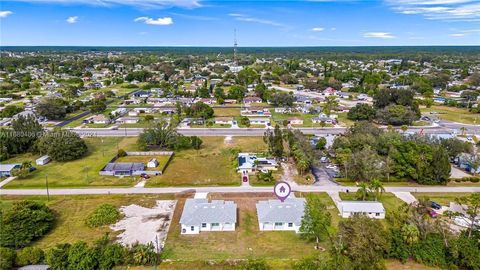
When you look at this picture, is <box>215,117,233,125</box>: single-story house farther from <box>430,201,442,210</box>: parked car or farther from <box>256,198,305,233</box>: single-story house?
<box>430,201,442,210</box>: parked car

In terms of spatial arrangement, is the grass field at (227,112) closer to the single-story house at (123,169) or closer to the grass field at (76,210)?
the single-story house at (123,169)

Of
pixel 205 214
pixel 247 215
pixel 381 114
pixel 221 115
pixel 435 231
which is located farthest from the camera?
pixel 221 115

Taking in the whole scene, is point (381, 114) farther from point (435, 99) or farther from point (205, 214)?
point (205, 214)

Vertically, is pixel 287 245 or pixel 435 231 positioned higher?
pixel 435 231

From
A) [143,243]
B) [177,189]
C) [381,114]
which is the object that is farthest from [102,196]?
[381,114]

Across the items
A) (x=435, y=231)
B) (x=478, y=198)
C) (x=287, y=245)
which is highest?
(x=478, y=198)

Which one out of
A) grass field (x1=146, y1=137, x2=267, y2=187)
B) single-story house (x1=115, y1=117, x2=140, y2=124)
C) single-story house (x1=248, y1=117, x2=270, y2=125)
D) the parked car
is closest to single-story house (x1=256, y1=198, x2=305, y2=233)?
grass field (x1=146, y1=137, x2=267, y2=187)

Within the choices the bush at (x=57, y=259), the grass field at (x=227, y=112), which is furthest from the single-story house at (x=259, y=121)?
the bush at (x=57, y=259)
